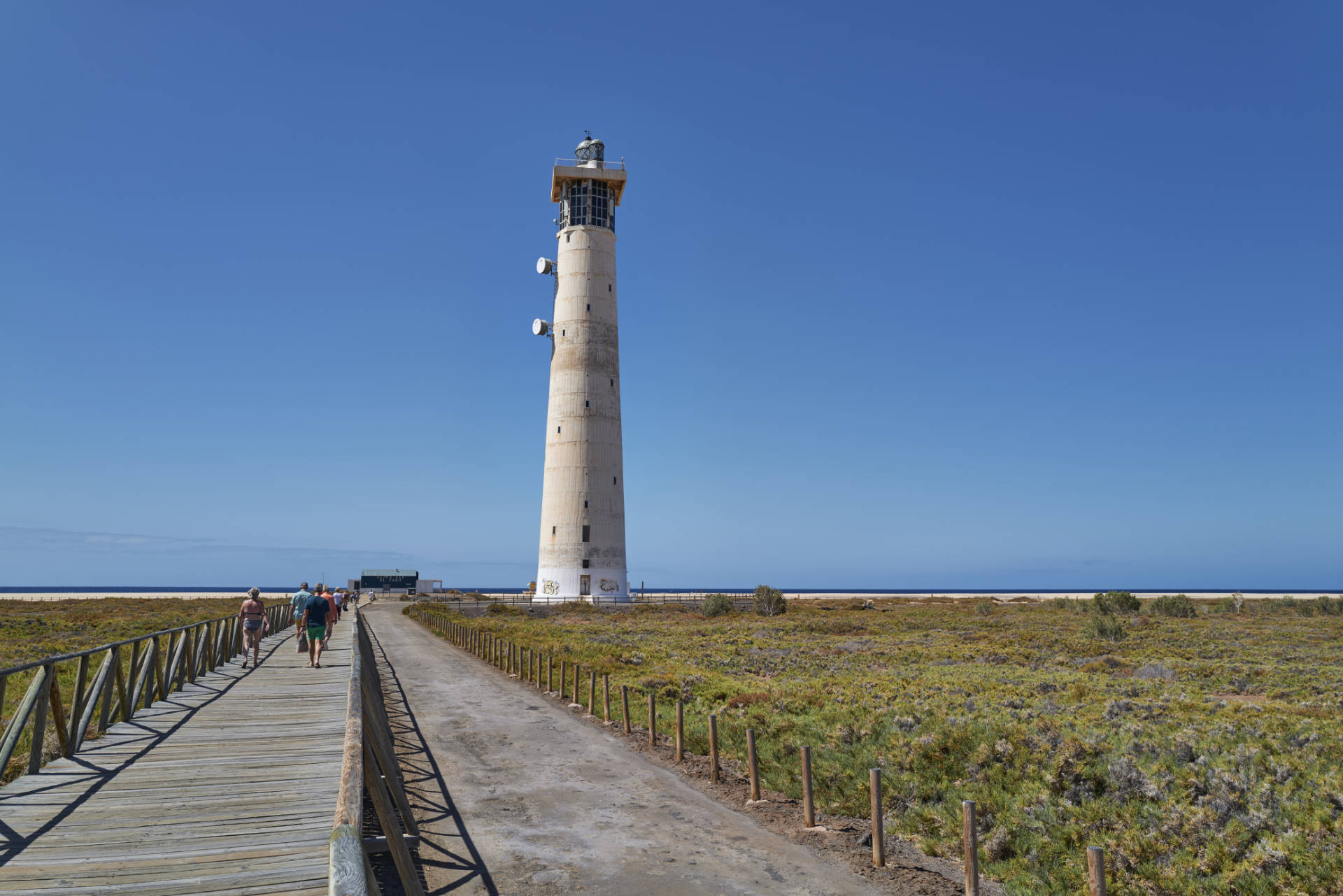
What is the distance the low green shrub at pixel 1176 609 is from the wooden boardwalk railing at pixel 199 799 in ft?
184

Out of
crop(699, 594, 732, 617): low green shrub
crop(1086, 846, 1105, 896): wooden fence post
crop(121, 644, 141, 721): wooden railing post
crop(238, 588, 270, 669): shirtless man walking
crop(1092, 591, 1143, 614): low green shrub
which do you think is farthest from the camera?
crop(699, 594, 732, 617): low green shrub

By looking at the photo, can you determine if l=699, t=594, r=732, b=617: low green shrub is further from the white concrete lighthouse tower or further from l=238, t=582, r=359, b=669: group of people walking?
l=238, t=582, r=359, b=669: group of people walking

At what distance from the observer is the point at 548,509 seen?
59625 millimetres

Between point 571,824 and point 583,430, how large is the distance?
48.8 m

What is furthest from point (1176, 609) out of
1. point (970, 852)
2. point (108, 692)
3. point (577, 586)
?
point (108, 692)

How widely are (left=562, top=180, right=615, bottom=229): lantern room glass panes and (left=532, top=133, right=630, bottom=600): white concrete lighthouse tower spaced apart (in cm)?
13

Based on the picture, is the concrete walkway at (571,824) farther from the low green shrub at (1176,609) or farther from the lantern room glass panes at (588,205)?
the low green shrub at (1176,609)

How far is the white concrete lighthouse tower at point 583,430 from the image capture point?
193 feet

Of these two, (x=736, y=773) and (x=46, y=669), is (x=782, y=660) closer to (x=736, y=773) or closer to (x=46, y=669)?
(x=736, y=773)

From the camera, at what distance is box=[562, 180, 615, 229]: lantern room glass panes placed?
6272 centimetres

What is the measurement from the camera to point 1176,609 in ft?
180

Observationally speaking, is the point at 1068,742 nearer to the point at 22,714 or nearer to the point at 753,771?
the point at 753,771

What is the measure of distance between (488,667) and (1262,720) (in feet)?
77.6

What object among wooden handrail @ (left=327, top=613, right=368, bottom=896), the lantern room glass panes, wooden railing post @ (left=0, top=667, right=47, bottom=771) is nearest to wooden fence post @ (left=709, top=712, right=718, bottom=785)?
wooden handrail @ (left=327, top=613, right=368, bottom=896)
